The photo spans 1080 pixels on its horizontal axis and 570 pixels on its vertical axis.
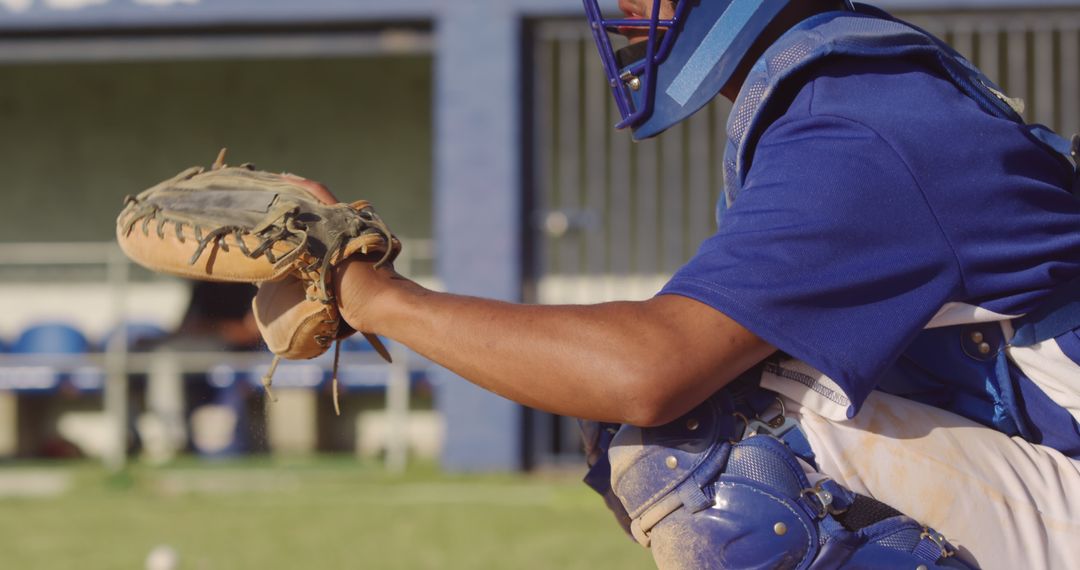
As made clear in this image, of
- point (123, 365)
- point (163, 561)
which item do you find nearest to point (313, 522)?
point (163, 561)

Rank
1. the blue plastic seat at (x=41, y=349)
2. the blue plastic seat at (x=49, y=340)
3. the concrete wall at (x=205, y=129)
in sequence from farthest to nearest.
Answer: the concrete wall at (x=205, y=129)
the blue plastic seat at (x=49, y=340)
the blue plastic seat at (x=41, y=349)

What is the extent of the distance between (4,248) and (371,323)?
1067 cm

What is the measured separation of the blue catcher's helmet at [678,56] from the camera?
223cm

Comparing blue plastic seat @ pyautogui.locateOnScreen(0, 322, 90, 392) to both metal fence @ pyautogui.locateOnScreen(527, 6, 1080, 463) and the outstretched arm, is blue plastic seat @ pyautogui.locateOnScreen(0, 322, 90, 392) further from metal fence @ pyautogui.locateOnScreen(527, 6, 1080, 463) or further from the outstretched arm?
the outstretched arm

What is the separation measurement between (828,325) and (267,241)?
0.91 meters

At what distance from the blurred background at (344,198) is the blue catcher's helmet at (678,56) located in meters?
3.58

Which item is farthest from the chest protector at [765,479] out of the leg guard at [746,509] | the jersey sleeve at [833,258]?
the jersey sleeve at [833,258]

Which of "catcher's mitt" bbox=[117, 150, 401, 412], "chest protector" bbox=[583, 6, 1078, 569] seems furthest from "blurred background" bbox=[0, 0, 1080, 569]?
"chest protector" bbox=[583, 6, 1078, 569]

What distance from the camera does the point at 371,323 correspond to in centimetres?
216

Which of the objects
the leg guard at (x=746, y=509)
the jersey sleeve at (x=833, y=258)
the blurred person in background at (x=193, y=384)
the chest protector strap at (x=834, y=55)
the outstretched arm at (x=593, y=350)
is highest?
the chest protector strap at (x=834, y=55)

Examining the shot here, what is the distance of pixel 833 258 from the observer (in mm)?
1917

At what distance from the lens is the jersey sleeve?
6.24 ft

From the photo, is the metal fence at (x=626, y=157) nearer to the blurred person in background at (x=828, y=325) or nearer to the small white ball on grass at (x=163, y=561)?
the small white ball on grass at (x=163, y=561)

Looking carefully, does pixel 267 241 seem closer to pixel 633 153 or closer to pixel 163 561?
pixel 163 561
